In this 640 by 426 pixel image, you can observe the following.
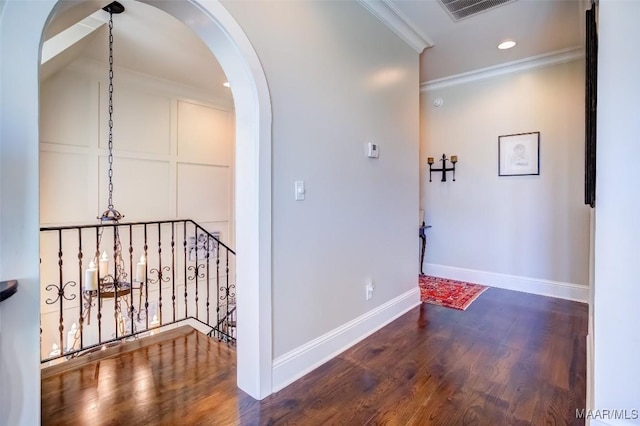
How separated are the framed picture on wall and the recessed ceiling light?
972 millimetres

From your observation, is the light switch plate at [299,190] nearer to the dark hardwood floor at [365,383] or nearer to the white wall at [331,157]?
the white wall at [331,157]

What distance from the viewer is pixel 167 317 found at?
4.30 m

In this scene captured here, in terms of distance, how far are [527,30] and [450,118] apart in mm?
1327

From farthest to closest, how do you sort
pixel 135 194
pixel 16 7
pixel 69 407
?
pixel 135 194
pixel 69 407
pixel 16 7

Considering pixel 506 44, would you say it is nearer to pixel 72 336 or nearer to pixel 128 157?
pixel 128 157

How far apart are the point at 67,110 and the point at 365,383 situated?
400cm

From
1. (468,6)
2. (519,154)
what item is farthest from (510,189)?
(468,6)

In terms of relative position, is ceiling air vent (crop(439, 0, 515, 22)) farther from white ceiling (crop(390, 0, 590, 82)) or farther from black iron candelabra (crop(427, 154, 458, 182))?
black iron candelabra (crop(427, 154, 458, 182))

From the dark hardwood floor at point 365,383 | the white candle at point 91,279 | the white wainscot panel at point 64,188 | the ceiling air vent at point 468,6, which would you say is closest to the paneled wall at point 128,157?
the white wainscot panel at point 64,188

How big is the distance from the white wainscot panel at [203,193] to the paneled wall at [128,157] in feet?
0.05

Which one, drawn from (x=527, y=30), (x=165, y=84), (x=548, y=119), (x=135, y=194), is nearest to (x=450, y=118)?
(x=548, y=119)

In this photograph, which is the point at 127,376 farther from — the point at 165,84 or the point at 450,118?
the point at 450,118

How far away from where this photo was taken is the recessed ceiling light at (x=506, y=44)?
3127 millimetres

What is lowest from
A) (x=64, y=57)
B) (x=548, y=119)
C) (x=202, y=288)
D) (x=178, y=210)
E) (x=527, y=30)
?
(x=202, y=288)
